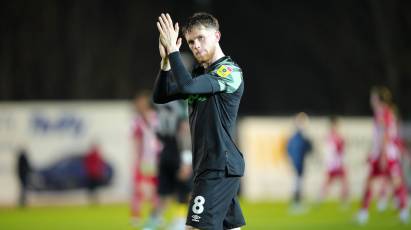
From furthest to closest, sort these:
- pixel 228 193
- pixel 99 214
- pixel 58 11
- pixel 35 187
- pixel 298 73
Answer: pixel 298 73, pixel 58 11, pixel 35 187, pixel 99 214, pixel 228 193

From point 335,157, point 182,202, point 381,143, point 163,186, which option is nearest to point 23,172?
point 335,157

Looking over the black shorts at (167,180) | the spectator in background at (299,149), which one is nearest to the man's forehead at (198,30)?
the black shorts at (167,180)

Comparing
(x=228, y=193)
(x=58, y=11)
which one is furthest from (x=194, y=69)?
(x=58, y=11)

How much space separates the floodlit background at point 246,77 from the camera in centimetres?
2752

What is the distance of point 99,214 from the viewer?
2136cm

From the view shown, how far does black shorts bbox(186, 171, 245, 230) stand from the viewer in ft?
23.7

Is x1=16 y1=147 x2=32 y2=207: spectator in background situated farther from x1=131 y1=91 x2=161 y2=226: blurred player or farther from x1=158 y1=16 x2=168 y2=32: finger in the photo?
x1=158 y1=16 x2=168 y2=32: finger

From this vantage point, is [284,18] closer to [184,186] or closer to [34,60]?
[34,60]

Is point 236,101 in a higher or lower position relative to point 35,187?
higher

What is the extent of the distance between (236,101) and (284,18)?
39457mm

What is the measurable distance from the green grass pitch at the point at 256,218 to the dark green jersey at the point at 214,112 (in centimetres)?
867

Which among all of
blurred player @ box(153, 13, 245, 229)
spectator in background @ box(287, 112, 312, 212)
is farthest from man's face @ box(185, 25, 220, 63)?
spectator in background @ box(287, 112, 312, 212)

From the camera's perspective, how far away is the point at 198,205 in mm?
7266

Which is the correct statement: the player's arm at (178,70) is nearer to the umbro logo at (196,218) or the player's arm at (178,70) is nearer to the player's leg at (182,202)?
the umbro logo at (196,218)
